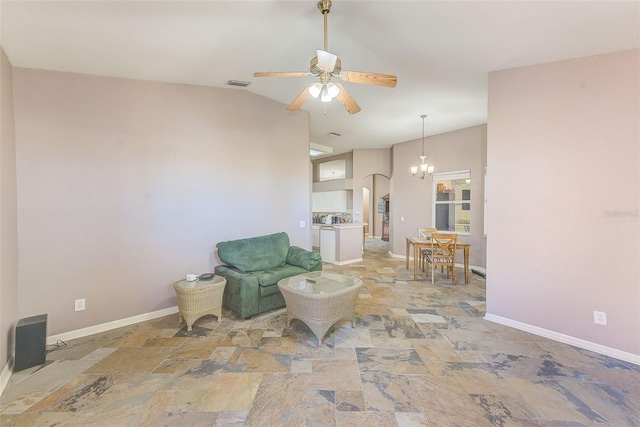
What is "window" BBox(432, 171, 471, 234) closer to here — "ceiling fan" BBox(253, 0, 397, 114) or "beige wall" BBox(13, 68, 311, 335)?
"beige wall" BBox(13, 68, 311, 335)

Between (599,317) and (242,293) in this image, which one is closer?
(599,317)

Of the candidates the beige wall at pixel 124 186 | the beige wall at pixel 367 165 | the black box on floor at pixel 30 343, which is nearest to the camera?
the black box on floor at pixel 30 343

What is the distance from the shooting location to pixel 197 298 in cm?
279

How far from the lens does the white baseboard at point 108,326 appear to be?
259 centimetres

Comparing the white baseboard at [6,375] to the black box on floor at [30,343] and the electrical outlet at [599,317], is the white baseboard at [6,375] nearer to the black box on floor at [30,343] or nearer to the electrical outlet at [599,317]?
the black box on floor at [30,343]

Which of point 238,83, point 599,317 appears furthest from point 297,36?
point 599,317

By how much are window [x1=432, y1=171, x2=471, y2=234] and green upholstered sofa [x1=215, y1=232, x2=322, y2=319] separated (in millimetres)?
3986

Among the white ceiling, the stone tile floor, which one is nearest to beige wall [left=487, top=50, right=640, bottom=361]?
the white ceiling

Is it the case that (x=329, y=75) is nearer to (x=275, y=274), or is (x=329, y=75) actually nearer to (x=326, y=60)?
(x=326, y=60)

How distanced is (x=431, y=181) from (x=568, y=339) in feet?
14.2

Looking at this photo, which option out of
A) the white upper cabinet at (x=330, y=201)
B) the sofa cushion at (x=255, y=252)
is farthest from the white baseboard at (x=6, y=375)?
the white upper cabinet at (x=330, y=201)

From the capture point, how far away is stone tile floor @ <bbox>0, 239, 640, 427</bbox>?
65.4 inches

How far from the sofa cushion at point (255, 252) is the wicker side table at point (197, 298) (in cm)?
43

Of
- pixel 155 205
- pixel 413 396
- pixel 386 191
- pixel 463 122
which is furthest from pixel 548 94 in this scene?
pixel 386 191
